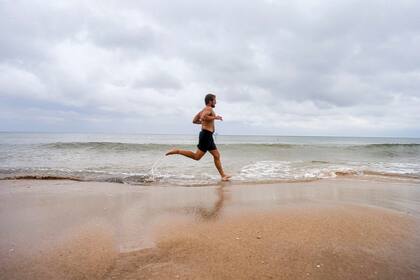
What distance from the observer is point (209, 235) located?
8.55 feet

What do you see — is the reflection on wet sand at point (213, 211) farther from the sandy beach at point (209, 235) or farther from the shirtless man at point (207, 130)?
the shirtless man at point (207, 130)

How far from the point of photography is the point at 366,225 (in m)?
2.91

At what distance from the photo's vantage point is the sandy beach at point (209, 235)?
1.96m

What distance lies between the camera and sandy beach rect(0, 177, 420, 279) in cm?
196

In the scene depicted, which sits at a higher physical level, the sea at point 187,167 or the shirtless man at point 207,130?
the shirtless man at point 207,130

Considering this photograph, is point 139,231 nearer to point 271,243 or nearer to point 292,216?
point 271,243

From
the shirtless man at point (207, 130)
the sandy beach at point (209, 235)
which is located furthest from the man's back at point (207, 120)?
the sandy beach at point (209, 235)

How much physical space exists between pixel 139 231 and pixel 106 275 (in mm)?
834

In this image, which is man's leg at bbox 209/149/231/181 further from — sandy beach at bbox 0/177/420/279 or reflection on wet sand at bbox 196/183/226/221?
reflection on wet sand at bbox 196/183/226/221

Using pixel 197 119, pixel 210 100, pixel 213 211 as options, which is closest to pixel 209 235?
pixel 213 211

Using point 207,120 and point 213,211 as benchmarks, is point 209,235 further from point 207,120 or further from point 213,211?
point 207,120

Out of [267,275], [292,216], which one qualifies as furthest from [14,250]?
[292,216]

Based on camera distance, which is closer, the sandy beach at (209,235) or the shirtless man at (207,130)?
the sandy beach at (209,235)

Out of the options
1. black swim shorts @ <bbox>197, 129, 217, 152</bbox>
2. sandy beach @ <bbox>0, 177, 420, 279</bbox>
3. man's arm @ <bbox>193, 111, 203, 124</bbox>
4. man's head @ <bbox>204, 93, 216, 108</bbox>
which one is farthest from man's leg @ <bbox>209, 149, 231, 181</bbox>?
sandy beach @ <bbox>0, 177, 420, 279</bbox>
